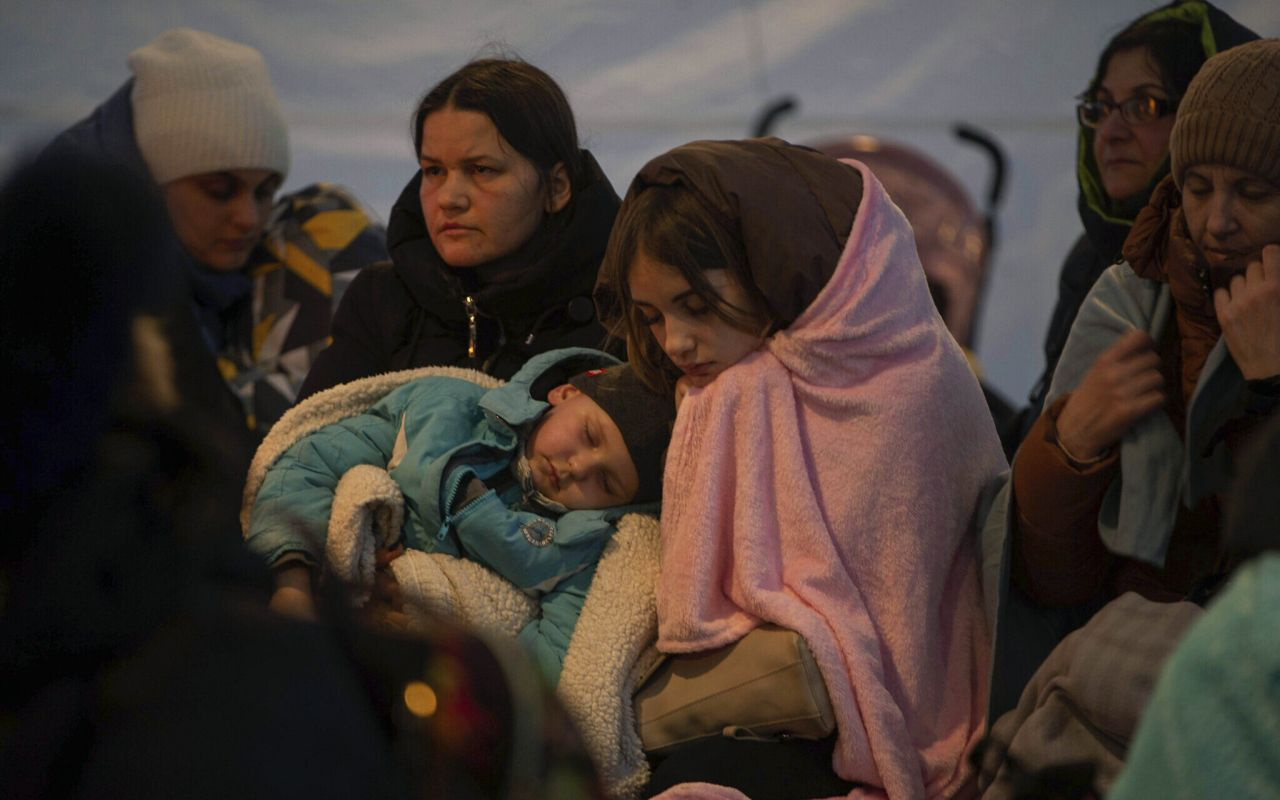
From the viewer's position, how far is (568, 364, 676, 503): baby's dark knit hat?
1.94 metres

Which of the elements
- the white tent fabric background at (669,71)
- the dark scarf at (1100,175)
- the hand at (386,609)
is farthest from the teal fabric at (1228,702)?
the white tent fabric background at (669,71)

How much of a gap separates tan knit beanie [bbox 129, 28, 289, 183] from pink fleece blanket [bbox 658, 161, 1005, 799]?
1649mm

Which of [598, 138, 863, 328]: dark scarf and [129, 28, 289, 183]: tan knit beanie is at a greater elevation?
[129, 28, 289, 183]: tan knit beanie

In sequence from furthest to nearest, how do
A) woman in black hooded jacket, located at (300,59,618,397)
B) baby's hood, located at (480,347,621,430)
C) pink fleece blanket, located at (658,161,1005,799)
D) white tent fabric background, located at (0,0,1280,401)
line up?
white tent fabric background, located at (0,0,1280,401) < woman in black hooded jacket, located at (300,59,618,397) < baby's hood, located at (480,347,621,430) < pink fleece blanket, located at (658,161,1005,799)

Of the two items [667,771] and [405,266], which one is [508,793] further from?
[405,266]

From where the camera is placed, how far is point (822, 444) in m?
1.80

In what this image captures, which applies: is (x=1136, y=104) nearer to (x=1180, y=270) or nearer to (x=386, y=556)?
(x=1180, y=270)

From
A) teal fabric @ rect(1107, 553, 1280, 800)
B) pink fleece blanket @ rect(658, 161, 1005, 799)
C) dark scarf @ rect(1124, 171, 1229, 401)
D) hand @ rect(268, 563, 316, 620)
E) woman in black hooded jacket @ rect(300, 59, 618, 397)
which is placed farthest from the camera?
woman in black hooded jacket @ rect(300, 59, 618, 397)

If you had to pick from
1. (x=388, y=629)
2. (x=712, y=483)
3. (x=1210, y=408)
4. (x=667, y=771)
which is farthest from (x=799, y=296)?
(x=388, y=629)

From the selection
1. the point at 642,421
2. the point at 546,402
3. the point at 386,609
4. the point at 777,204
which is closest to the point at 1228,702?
the point at 386,609

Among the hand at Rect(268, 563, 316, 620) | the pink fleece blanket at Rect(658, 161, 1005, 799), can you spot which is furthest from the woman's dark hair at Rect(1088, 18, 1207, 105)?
the hand at Rect(268, 563, 316, 620)

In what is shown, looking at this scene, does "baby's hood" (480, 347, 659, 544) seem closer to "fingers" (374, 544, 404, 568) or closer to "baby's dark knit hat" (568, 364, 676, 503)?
"baby's dark knit hat" (568, 364, 676, 503)

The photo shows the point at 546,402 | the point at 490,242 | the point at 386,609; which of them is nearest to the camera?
the point at 386,609

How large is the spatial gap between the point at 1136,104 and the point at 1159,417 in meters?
0.86
